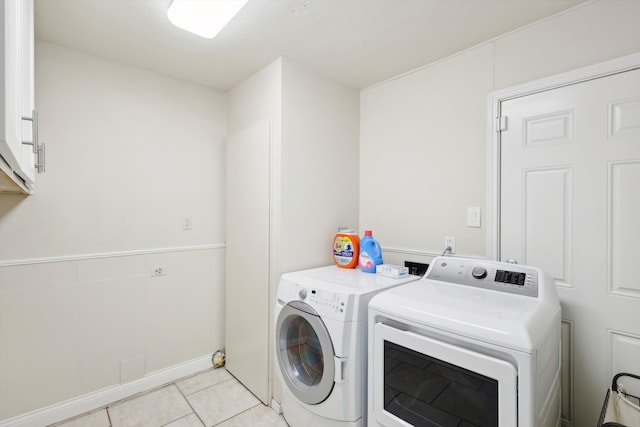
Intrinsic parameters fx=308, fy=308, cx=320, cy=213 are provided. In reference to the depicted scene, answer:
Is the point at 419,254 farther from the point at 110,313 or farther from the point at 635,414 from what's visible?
the point at 110,313

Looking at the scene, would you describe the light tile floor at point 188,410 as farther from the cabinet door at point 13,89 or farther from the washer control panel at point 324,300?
the cabinet door at point 13,89

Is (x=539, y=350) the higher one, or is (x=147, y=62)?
(x=147, y=62)

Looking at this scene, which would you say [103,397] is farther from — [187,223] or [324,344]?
[324,344]

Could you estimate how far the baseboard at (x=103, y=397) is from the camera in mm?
1852

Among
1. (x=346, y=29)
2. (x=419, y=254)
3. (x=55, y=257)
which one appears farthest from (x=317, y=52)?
(x=55, y=257)

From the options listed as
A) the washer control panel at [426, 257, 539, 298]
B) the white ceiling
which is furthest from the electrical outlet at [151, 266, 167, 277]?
the washer control panel at [426, 257, 539, 298]

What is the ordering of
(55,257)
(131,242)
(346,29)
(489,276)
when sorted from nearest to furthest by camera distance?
(489,276)
(346,29)
(55,257)
(131,242)

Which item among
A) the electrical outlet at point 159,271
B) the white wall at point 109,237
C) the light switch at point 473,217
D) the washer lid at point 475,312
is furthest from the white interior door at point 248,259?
the light switch at point 473,217

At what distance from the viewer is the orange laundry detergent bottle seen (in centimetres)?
218

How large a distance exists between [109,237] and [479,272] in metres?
2.36

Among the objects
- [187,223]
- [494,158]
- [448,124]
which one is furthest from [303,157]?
[494,158]

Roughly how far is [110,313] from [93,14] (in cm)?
185

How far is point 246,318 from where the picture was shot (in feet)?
7.63

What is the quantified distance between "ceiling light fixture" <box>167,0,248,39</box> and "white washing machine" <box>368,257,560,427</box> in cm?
153
